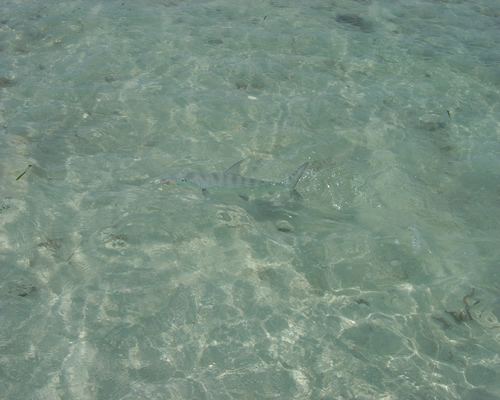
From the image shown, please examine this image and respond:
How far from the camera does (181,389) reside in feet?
15.2

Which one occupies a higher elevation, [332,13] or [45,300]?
[332,13]

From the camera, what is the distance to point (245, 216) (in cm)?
685

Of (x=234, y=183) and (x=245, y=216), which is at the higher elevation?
(x=234, y=183)

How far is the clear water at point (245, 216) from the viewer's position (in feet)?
16.2

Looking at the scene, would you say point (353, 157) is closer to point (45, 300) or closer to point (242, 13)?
point (45, 300)

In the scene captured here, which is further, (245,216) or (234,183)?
(245,216)

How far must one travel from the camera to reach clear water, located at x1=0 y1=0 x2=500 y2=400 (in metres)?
4.94

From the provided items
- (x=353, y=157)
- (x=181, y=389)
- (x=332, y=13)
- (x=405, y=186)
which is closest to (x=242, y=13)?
(x=332, y=13)

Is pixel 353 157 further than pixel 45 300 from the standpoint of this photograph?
Yes

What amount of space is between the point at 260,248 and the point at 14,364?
3.27m

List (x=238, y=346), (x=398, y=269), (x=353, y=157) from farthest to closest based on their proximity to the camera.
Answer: (x=353, y=157) < (x=398, y=269) < (x=238, y=346)

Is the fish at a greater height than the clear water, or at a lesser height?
greater

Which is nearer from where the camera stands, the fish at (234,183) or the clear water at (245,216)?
the clear water at (245,216)

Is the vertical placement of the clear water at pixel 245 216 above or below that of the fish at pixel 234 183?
below
